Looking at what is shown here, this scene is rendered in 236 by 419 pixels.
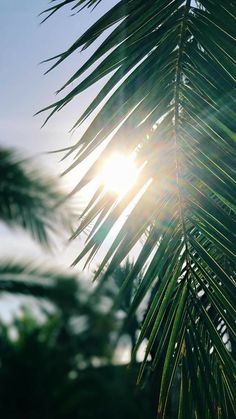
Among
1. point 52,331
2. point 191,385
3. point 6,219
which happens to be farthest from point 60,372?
point 191,385

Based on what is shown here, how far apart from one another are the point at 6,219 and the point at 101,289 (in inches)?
71.0

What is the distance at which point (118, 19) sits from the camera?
124cm

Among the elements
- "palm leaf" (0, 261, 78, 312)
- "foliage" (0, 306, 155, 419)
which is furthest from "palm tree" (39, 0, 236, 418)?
"foliage" (0, 306, 155, 419)

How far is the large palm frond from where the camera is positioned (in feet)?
7.16

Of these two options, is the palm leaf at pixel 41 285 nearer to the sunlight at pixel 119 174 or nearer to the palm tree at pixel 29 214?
the palm tree at pixel 29 214

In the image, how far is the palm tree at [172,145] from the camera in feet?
3.76

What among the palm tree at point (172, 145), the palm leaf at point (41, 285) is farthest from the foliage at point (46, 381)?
the palm tree at point (172, 145)

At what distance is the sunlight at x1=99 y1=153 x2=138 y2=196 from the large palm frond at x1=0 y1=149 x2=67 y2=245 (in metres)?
0.76

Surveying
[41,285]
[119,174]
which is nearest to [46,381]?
[41,285]

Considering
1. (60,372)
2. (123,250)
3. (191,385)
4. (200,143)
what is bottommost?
(60,372)

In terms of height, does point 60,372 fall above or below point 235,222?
below

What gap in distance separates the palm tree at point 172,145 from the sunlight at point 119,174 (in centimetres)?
2

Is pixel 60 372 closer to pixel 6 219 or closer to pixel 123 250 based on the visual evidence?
pixel 6 219

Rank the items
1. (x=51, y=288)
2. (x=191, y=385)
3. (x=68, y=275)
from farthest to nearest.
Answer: (x=51, y=288) < (x=68, y=275) < (x=191, y=385)
